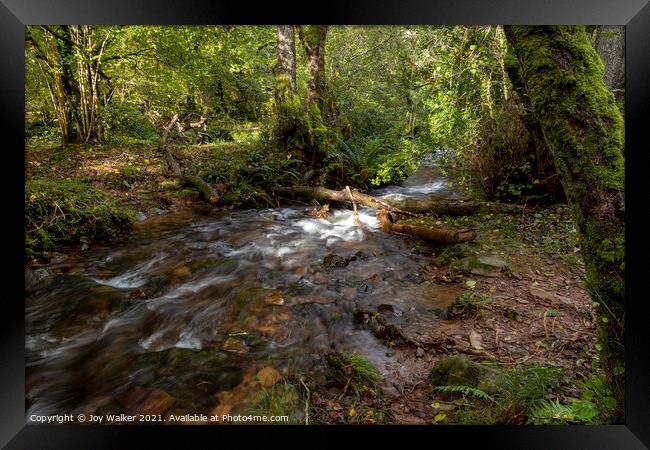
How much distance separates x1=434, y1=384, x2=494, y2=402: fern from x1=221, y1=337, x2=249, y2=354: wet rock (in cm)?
164

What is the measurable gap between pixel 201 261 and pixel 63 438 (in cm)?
331

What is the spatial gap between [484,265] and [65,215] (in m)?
5.59

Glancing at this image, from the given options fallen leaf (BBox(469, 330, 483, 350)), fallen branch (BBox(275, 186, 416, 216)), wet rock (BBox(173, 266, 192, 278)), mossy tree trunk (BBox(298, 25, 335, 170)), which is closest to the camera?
fallen leaf (BBox(469, 330, 483, 350))

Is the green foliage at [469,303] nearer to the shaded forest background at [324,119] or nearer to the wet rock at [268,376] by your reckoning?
the shaded forest background at [324,119]

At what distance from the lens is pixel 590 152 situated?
1.59 metres

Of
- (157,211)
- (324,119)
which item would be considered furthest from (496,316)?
(324,119)

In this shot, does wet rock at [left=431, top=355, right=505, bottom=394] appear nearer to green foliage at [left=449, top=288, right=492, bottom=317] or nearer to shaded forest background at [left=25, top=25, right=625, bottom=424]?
shaded forest background at [left=25, top=25, right=625, bottom=424]

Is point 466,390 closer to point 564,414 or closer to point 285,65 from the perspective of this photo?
point 564,414

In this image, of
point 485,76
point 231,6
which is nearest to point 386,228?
point 485,76

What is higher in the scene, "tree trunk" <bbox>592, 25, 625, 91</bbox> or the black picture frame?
"tree trunk" <bbox>592, 25, 625, 91</bbox>

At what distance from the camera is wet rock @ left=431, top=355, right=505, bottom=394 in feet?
7.02

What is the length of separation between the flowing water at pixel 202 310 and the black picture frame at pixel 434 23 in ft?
2.00

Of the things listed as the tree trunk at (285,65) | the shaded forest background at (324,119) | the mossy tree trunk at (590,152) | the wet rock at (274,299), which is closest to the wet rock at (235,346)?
the wet rock at (274,299)

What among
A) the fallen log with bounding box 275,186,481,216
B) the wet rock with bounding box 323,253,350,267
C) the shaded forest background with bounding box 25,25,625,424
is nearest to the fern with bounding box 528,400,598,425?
the shaded forest background with bounding box 25,25,625,424
